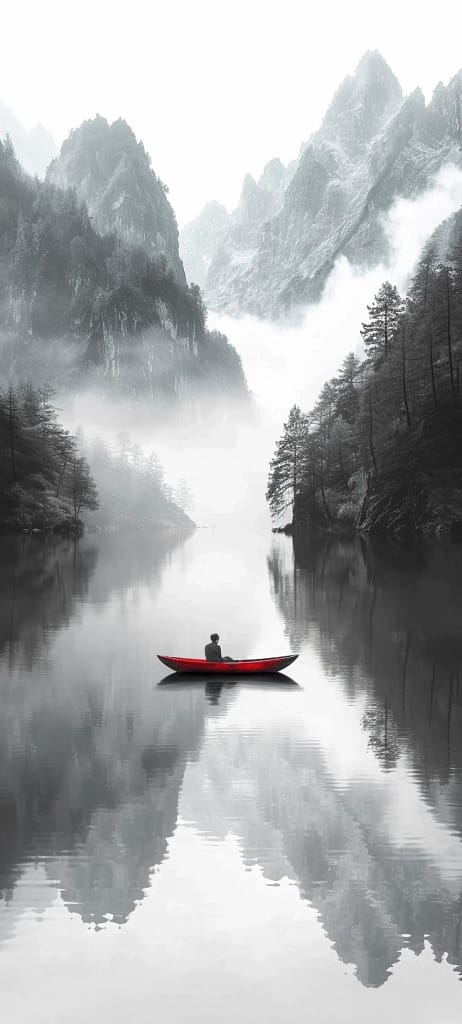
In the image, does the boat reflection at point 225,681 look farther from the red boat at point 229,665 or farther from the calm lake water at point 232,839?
the calm lake water at point 232,839

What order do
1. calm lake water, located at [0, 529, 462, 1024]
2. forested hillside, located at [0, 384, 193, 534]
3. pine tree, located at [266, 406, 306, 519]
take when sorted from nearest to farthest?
1. calm lake water, located at [0, 529, 462, 1024]
2. forested hillside, located at [0, 384, 193, 534]
3. pine tree, located at [266, 406, 306, 519]

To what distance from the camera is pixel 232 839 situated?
40.7 ft

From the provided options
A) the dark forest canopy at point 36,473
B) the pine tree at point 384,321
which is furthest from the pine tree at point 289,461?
the dark forest canopy at point 36,473

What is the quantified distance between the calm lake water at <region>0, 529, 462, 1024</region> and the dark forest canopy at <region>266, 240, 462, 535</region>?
181ft

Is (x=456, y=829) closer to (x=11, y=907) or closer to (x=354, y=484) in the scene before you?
(x=11, y=907)

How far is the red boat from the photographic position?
23703mm

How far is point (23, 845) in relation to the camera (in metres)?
12.1

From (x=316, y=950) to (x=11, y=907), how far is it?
11.9 feet

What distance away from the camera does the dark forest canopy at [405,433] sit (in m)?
82.4

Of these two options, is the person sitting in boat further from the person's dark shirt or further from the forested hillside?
the forested hillside

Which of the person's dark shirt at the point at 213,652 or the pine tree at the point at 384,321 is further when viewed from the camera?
the pine tree at the point at 384,321

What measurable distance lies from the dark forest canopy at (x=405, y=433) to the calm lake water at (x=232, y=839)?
2176 inches

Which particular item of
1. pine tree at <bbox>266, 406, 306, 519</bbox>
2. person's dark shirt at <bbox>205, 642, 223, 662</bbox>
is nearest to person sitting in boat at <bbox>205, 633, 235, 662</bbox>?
person's dark shirt at <bbox>205, 642, 223, 662</bbox>

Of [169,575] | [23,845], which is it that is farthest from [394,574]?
[23,845]
